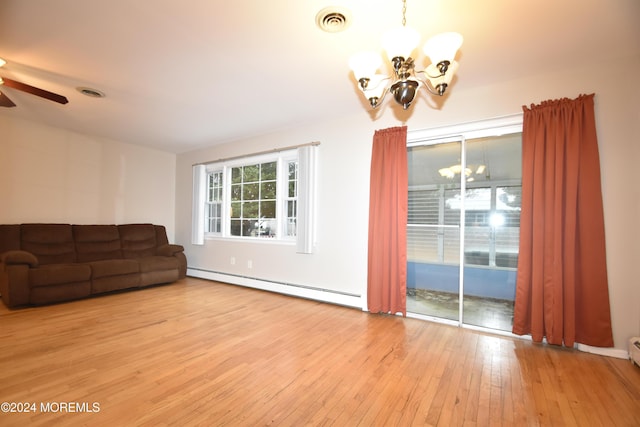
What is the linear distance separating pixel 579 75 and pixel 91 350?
4.94 meters

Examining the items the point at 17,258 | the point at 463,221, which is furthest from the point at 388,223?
the point at 17,258

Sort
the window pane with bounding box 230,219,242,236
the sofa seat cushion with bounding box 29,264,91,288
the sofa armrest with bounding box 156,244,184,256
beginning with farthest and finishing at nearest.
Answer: the window pane with bounding box 230,219,242,236 < the sofa armrest with bounding box 156,244,184,256 < the sofa seat cushion with bounding box 29,264,91,288

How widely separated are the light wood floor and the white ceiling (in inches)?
99.9

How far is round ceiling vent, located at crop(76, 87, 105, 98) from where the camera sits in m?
3.00

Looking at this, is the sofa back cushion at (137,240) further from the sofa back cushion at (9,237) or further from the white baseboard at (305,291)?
the sofa back cushion at (9,237)

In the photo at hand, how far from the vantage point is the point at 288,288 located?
4164mm

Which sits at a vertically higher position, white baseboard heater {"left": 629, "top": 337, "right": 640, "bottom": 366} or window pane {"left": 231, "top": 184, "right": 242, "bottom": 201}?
window pane {"left": 231, "top": 184, "right": 242, "bottom": 201}

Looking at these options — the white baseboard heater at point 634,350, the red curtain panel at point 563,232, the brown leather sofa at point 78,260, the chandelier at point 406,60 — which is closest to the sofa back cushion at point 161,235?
the brown leather sofa at point 78,260

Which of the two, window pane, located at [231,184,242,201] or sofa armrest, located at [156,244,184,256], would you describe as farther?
window pane, located at [231,184,242,201]

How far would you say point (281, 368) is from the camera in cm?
208

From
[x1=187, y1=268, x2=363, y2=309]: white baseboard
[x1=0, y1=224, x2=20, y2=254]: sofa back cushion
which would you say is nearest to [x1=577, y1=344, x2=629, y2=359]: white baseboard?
[x1=187, y1=268, x2=363, y2=309]: white baseboard

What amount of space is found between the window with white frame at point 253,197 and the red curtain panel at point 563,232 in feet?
9.45

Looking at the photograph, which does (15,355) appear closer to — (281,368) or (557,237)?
(281,368)

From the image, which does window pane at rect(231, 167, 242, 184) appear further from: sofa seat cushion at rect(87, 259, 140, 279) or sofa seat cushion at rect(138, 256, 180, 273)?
sofa seat cushion at rect(87, 259, 140, 279)
